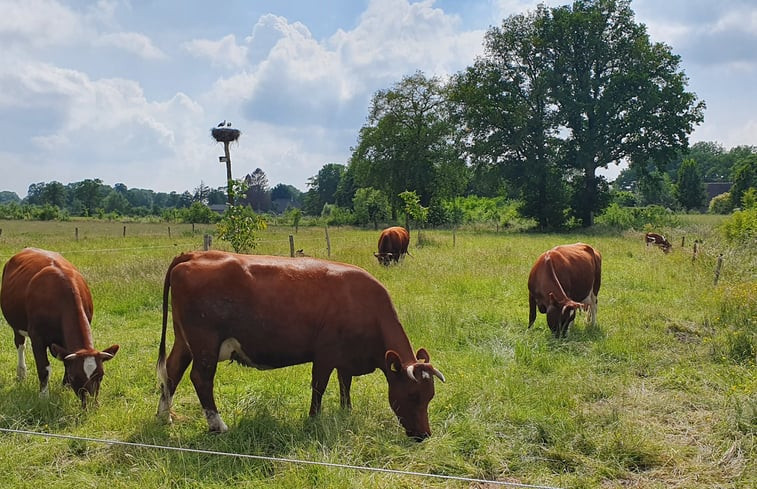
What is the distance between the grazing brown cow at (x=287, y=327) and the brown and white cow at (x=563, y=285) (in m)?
4.03

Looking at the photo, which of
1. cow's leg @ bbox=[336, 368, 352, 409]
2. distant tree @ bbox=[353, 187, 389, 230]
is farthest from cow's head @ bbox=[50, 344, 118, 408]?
distant tree @ bbox=[353, 187, 389, 230]

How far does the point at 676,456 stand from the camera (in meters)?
4.56

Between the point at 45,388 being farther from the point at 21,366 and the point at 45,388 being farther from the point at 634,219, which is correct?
the point at 634,219

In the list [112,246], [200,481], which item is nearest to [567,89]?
[112,246]

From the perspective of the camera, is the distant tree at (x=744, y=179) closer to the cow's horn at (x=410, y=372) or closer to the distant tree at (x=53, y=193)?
the cow's horn at (x=410, y=372)

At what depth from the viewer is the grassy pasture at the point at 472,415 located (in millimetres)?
4246

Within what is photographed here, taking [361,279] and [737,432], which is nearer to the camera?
[737,432]

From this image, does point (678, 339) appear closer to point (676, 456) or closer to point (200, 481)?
point (676, 456)

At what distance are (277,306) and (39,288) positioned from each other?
120 inches

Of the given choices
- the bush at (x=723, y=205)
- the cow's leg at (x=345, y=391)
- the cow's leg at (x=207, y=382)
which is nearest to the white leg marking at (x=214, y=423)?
the cow's leg at (x=207, y=382)

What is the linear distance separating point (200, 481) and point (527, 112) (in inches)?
1570

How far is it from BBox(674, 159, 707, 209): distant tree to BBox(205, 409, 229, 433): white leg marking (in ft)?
260

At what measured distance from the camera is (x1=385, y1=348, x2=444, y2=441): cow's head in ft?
16.1

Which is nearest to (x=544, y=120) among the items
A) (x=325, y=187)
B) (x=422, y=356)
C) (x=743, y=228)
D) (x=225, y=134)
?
(x=743, y=228)
